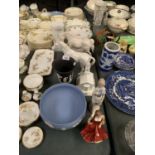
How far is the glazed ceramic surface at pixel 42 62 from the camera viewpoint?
2.52ft

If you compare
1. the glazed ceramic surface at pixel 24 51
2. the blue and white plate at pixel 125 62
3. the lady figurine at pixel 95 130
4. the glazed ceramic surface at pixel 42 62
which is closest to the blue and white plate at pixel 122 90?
the blue and white plate at pixel 125 62

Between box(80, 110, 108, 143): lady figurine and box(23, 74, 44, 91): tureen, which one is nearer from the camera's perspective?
box(80, 110, 108, 143): lady figurine

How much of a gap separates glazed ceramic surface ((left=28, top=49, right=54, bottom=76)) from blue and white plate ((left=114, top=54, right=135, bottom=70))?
0.26 m

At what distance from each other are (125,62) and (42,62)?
0.34m

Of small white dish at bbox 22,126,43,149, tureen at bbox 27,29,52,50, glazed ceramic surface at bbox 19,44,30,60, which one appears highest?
tureen at bbox 27,29,52,50

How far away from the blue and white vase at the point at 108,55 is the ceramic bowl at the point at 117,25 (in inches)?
9.1

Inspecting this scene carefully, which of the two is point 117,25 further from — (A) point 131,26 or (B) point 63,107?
(B) point 63,107

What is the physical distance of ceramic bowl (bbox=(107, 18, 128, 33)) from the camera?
3.28 ft

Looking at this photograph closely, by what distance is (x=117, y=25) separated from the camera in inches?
39.5

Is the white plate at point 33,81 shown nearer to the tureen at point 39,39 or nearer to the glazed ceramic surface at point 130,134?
the tureen at point 39,39

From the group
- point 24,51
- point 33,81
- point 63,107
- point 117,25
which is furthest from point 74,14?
point 63,107

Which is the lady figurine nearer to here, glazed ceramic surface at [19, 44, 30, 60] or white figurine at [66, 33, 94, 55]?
white figurine at [66, 33, 94, 55]

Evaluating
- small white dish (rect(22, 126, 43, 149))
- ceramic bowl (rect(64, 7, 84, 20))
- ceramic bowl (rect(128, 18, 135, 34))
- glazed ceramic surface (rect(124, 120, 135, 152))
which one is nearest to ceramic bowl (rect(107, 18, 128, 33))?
ceramic bowl (rect(128, 18, 135, 34))

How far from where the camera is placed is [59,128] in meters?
0.59
